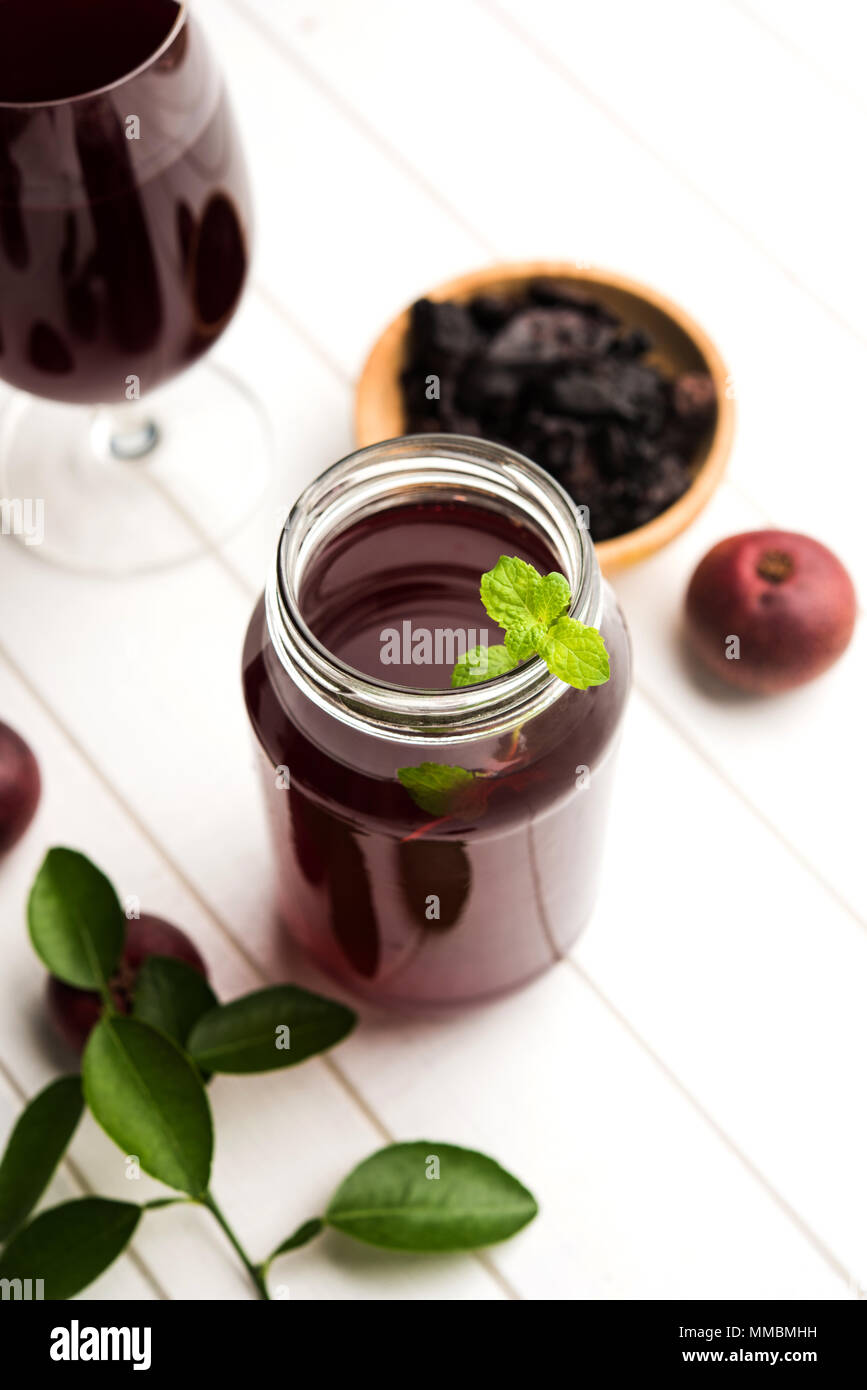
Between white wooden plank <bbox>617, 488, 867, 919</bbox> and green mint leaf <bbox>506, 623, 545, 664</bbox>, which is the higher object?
green mint leaf <bbox>506, 623, 545, 664</bbox>

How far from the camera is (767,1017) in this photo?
3.89 ft

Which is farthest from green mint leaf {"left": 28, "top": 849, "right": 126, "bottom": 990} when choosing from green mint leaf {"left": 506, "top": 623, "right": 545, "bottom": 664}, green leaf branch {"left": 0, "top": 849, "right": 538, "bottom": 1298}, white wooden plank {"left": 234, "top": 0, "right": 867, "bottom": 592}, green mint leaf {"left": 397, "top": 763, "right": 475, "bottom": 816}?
white wooden plank {"left": 234, "top": 0, "right": 867, "bottom": 592}

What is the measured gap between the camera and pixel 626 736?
1.28 meters

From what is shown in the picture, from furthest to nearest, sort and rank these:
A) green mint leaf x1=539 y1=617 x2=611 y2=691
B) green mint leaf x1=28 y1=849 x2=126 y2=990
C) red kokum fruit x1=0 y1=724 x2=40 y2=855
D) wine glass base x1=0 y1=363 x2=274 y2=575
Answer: wine glass base x1=0 y1=363 x2=274 y2=575 → red kokum fruit x1=0 y1=724 x2=40 y2=855 → green mint leaf x1=28 y1=849 x2=126 y2=990 → green mint leaf x1=539 y1=617 x2=611 y2=691

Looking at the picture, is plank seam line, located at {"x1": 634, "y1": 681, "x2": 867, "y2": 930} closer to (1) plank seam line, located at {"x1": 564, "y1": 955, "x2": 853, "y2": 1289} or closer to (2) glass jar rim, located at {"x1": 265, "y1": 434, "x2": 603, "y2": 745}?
(1) plank seam line, located at {"x1": 564, "y1": 955, "x2": 853, "y2": 1289}

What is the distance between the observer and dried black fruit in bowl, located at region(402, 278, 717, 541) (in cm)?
126

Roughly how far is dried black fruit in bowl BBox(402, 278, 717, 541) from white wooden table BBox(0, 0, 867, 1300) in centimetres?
9

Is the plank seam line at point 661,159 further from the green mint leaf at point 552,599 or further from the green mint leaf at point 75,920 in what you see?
the green mint leaf at point 75,920

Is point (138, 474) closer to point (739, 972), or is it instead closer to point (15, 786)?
point (15, 786)

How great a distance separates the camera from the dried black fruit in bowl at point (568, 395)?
1.26 m

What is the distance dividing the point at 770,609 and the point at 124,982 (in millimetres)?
Result: 581

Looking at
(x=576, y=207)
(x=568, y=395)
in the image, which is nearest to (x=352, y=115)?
(x=576, y=207)

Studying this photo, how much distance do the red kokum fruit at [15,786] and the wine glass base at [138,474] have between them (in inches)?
7.9
